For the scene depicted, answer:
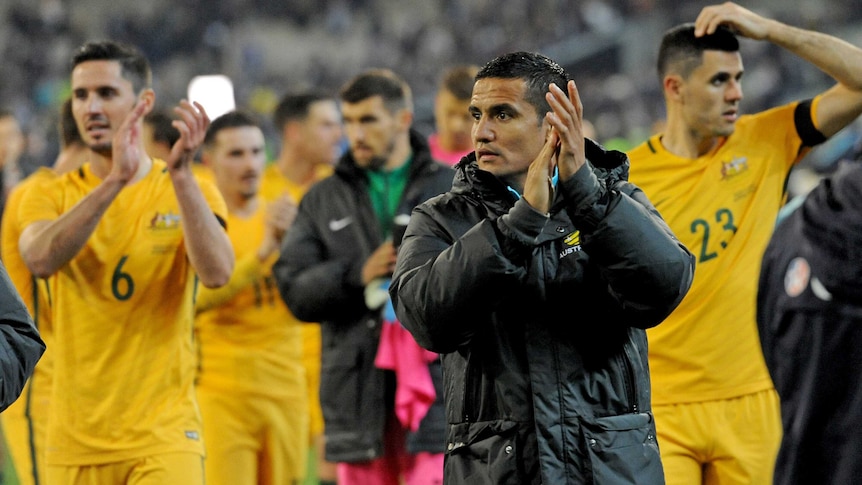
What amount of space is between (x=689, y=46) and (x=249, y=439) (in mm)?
3466

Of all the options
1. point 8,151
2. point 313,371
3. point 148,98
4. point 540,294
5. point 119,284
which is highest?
point 8,151

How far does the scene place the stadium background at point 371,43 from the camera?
876 inches

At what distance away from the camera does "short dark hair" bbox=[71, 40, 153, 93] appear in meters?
5.82

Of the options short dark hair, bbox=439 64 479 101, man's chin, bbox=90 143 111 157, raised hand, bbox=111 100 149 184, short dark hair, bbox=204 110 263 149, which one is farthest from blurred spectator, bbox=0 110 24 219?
raised hand, bbox=111 100 149 184

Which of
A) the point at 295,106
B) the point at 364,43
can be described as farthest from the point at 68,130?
the point at 364,43

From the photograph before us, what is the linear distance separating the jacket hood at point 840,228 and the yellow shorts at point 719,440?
6.27 ft

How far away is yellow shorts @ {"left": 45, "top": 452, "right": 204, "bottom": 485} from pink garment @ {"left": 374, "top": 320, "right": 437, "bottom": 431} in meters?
1.13

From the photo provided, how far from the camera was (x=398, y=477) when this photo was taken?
6344 mm

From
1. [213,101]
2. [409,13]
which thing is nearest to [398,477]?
[213,101]

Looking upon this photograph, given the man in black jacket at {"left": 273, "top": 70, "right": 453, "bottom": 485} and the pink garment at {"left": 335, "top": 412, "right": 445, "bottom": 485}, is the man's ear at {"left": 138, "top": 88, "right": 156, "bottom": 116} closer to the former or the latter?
the man in black jacket at {"left": 273, "top": 70, "right": 453, "bottom": 485}

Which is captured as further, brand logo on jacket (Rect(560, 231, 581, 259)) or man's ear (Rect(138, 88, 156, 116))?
man's ear (Rect(138, 88, 156, 116))

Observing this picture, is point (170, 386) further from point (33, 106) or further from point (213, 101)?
point (33, 106)

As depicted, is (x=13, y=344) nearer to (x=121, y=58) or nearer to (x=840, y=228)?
(x=121, y=58)

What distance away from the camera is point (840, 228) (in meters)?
3.56
